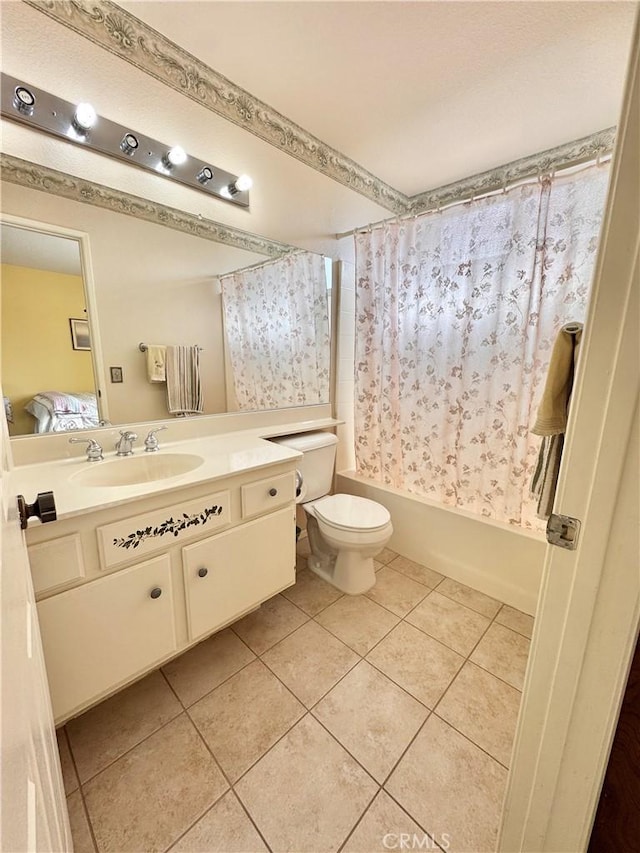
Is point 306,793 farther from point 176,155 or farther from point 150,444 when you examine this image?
point 176,155

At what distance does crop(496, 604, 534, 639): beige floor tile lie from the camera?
1604 millimetres

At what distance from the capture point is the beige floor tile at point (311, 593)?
175 cm

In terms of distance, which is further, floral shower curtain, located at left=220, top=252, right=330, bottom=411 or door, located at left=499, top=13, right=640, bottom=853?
floral shower curtain, located at left=220, top=252, right=330, bottom=411

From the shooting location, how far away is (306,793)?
39.4 inches

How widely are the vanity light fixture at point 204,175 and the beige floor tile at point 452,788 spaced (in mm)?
2233

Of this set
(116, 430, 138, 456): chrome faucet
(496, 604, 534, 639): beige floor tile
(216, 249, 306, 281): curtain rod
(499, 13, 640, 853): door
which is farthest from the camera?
(216, 249, 306, 281): curtain rod

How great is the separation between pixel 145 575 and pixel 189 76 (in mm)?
1727

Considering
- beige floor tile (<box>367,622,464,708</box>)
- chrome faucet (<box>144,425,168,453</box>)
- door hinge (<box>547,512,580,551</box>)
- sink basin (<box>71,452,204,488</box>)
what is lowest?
beige floor tile (<box>367,622,464,708</box>)

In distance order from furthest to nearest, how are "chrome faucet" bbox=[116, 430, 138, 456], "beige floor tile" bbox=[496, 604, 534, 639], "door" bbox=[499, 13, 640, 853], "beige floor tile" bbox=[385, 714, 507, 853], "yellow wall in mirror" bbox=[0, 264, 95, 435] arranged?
"beige floor tile" bbox=[496, 604, 534, 639], "chrome faucet" bbox=[116, 430, 138, 456], "yellow wall in mirror" bbox=[0, 264, 95, 435], "beige floor tile" bbox=[385, 714, 507, 853], "door" bbox=[499, 13, 640, 853]

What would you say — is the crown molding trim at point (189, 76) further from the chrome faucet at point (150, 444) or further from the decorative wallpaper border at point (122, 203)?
the chrome faucet at point (150, 444)

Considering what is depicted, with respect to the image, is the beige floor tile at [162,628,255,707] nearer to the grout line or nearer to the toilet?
the grout line

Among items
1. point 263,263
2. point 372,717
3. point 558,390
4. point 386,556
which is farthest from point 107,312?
point 386,556

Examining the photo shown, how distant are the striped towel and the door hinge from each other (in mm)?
1477

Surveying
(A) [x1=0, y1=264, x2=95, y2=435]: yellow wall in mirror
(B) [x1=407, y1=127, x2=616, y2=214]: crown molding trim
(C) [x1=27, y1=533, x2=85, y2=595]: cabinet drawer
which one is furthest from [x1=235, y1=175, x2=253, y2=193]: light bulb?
(C) [x1=27, y1=533, x2=85, y2=595]: cabinet drawer
